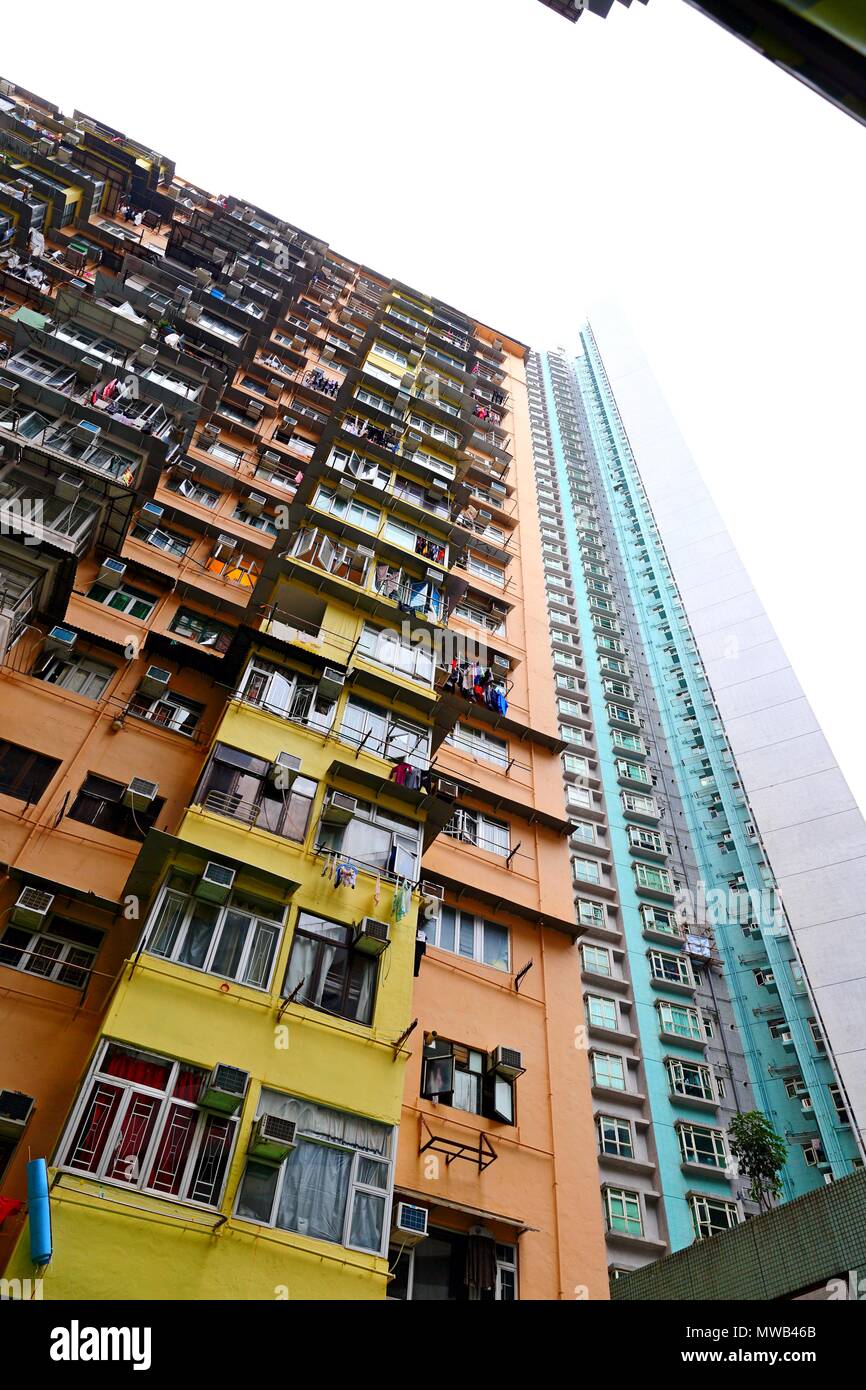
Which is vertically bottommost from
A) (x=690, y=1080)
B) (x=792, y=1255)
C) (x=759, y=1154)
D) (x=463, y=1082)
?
(x=792, y=1255)

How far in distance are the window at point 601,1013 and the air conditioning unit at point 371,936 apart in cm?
1759

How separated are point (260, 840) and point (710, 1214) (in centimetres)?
2021

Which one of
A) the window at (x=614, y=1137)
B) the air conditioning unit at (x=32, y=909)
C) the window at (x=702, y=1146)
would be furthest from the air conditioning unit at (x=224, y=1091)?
the window at (x=702, y=1146)

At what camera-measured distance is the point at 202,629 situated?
18406 millimetres

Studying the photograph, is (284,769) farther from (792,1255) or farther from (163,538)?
(163,538)

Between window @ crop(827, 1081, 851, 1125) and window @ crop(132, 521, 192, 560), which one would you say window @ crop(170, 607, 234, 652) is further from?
window @ crop(827, 1081, 851, 1125)

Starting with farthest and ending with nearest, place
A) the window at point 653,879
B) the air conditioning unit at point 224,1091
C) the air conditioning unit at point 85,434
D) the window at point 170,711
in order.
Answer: the window at point 653,879 < the air conditioning unit at point 85,434 < the window at point 170,711 < the air conditioning unit at point 224,1091

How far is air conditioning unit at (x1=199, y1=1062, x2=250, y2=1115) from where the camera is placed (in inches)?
357

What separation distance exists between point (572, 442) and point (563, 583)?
818 inches

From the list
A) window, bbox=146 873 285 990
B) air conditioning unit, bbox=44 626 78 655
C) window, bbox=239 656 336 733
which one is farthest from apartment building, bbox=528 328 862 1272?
air conditioning unit, bbox=44 626 78 655

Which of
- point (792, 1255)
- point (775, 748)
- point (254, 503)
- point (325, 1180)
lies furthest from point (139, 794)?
point (775, 748)

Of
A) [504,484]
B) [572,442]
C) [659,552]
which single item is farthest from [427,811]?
[572,442]

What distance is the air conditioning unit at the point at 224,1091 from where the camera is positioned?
9.07m

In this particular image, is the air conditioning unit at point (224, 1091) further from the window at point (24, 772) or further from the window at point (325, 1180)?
the window at point (24, 772)
